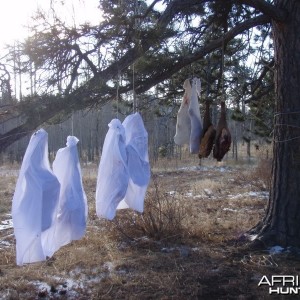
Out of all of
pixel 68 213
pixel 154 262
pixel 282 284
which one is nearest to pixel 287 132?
pixel 282 284

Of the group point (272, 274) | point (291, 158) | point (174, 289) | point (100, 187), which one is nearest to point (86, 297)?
point (174, 289)

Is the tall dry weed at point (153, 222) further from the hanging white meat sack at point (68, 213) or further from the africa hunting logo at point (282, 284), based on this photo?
the hanging white meat sack at point (68, 213)

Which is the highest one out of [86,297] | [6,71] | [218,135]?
[6,71]

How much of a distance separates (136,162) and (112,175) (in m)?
0.29

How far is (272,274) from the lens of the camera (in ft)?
13.4

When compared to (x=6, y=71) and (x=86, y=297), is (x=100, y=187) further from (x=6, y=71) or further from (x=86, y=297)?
(x=6, y=71)

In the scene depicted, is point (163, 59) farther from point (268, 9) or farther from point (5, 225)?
point (5, 225)

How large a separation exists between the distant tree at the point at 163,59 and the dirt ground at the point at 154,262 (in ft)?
1.94

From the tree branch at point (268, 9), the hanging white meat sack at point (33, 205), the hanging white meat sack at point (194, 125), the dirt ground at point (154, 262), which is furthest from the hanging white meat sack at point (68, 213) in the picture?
the tree branch at point (268, 9)

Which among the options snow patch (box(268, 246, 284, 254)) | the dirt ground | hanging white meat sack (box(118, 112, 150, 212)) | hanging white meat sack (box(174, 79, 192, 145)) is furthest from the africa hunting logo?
hanging white meat sack (box(174, 79, 192, 145))

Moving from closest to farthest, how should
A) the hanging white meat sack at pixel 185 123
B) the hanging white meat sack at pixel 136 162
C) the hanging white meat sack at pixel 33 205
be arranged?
the hanging white meat sack at pixel 33 205, the hanging white meat sack at pixel 136 162, the hanging white meat sack at pixel 185 123

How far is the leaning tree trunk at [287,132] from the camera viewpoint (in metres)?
4.45

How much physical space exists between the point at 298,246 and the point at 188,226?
5.72 feet

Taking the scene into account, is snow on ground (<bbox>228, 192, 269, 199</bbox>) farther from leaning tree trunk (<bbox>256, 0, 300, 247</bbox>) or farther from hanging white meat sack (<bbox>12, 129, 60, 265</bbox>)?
hanging white meat sack (<bbox>12, 129, 60, 265</bbox>)
